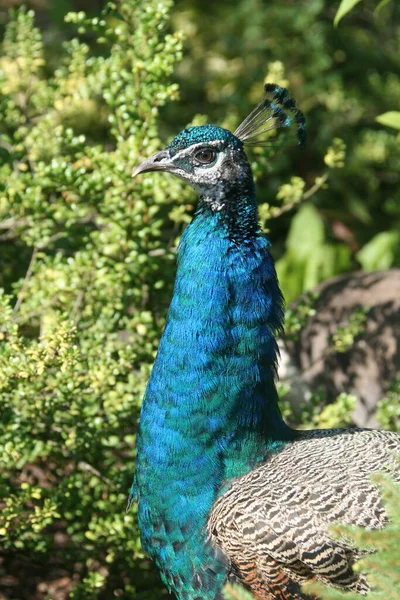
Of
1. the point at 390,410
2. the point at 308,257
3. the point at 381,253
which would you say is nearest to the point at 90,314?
the point at 390,410

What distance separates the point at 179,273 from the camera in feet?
7.36

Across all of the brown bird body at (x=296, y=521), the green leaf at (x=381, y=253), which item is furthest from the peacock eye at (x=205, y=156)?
the green leaf at (x=381, y=253)

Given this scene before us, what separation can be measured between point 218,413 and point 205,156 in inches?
25.9

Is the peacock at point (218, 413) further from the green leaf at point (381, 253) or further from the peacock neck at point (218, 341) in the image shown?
the green leaf at point (381, 253)

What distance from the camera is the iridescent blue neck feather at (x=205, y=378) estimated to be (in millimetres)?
2178

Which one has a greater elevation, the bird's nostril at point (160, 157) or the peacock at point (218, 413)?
the bird's nostril at point (160, 157)

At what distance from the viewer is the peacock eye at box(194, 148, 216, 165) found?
2229 millimetres

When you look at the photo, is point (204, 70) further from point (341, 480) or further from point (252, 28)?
point (341, 480)

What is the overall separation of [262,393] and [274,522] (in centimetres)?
36

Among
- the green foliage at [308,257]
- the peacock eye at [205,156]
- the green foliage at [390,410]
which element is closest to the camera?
the peacock eye at [205,156]

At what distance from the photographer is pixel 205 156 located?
224 cm

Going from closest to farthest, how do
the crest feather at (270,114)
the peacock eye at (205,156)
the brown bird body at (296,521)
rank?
the brown bird body at (296,521), the peacock eye at (205,156), the crest feather at (270,114)

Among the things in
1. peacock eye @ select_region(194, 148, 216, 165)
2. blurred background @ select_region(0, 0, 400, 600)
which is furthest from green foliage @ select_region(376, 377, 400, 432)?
peacock eye @ select_region(194, 148, 216, 165)

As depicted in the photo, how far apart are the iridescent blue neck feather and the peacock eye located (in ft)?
0.33
